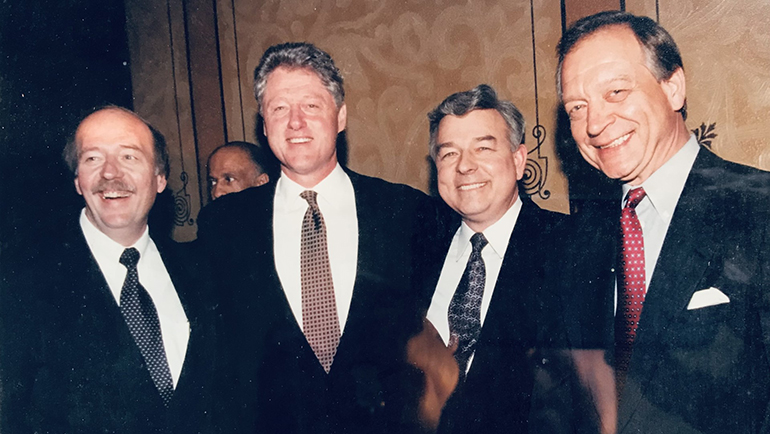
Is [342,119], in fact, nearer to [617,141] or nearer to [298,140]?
[298,140]

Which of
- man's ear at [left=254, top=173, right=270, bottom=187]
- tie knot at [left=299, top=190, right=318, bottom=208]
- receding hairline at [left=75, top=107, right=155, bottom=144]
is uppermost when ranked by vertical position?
receding hairline at [left=75, top=107, right=155, bottom=144]

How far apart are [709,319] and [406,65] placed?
69 centimetres

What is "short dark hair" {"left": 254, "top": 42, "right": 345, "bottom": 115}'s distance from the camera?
116cm

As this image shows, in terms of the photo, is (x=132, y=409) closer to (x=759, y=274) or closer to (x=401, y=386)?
(x=401, y=386)

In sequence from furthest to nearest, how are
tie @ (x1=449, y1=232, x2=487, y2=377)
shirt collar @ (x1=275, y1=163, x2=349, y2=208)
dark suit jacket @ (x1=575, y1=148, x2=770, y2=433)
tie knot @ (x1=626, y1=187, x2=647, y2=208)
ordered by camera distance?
shirt collar @ (x1=275, y1=163, x2=349, y2=208) < tie @ (x1=449, y1=232, x2=487, y2=377) < tie knot @ (x1=626, y1=187, x2=647, y2=208) < dark suit jacket @ (x1=575, y1=148, x2=770, y2=433)

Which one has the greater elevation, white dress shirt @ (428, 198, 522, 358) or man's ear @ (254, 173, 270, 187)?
man's ear @ (254, 173, 270, 187)

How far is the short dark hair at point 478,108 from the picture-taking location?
3.44 feet

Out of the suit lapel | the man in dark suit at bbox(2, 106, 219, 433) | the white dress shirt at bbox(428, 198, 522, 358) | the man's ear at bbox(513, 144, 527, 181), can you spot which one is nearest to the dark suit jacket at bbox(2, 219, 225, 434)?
the man in dark suit at bbox(2, 106, 219, 433)

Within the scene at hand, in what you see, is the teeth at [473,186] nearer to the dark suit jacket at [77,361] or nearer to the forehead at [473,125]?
the forehead at [473,125]

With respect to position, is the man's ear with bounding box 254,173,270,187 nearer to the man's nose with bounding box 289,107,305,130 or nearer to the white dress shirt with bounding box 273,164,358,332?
the white dress shirt with bounding box 273,164,358,332

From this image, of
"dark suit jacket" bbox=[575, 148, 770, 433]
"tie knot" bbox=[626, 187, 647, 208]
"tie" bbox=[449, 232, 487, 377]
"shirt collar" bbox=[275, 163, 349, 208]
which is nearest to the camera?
"dark suit jacket" bbox=[575, 148, 770, 433]

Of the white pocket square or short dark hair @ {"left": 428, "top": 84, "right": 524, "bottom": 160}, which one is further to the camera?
short dark hair @ {"left": 428, "top": 84, "right": 524, "bottom": 160}

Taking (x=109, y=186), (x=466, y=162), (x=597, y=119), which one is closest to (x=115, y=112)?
(x=109, y=186)

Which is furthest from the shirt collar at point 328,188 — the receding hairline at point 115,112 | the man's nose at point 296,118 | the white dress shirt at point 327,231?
the receding hairline at point 115,112
